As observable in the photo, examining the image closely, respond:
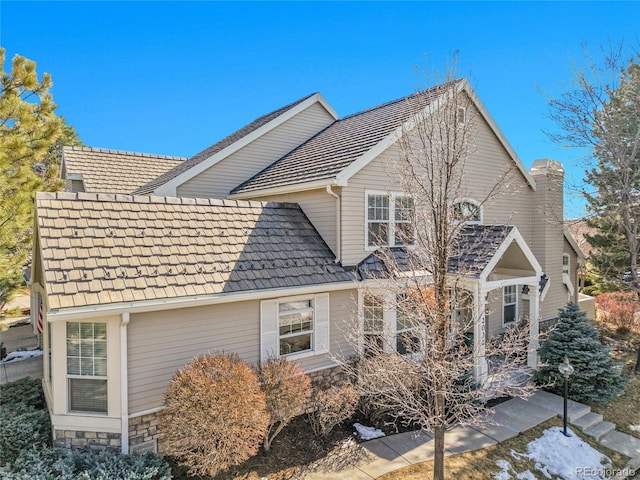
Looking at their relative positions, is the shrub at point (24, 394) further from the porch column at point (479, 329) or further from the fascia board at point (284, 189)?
the porch column at point (479, 329)

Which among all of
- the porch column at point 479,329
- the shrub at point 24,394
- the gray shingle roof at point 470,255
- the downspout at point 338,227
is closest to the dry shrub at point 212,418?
the gray shingle roof at point 470,255

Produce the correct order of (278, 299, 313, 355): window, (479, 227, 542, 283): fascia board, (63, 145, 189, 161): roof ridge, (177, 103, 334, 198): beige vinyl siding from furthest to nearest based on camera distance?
(63, 145, 189, 161): roof ridge, (177, 103, 334, 198): beige vinyl siding, (479, 227, 542, 283): fascia board, (278, 299, 313, 355): window

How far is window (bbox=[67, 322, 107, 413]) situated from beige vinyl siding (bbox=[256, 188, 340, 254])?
19.4ft

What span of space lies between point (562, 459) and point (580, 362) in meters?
3.87

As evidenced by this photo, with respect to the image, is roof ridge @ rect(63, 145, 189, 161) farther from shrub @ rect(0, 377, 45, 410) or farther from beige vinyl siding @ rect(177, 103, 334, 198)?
shrub @ rect(0, 377, 45, 410)

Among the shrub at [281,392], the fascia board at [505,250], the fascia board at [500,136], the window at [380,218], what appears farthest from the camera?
the fascia board at [500,136]

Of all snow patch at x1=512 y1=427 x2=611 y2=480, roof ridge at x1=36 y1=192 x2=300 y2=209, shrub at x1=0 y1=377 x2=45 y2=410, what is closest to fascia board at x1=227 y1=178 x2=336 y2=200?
roof ridge at x1=36 y1=192 x2=300 y2=209

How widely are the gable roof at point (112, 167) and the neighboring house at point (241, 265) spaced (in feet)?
17.0

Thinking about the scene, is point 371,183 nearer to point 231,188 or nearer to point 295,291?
point 295,291

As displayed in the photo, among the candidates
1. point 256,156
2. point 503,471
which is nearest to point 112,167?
point 256,156

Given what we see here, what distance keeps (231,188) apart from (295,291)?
7.27m

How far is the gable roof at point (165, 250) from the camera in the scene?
6.73 m

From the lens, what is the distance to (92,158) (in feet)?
57.7

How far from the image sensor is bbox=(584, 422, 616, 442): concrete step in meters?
8.76
